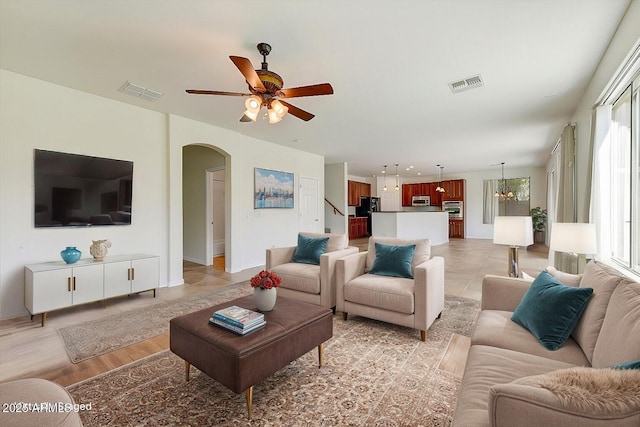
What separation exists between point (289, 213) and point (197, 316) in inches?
187

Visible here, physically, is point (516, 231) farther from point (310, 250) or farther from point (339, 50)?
point (339, 50)

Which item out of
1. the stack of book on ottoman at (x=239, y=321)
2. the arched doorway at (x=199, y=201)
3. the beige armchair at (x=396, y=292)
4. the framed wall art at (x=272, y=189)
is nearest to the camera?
the stack of book on ottoman at (x=239, y=321)

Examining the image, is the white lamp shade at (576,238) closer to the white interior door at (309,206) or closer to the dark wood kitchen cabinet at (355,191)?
the white interior door at (309,206)

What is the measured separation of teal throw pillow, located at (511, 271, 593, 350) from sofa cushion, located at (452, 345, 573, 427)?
211 mm

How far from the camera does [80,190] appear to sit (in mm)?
3512

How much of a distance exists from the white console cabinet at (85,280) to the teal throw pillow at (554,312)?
4037 mm

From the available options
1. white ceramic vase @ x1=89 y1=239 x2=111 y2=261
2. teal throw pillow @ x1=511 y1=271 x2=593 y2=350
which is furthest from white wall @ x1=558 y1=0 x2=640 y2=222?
white ceramic vase @ x1=89 y1=239 x2=111 y2=261

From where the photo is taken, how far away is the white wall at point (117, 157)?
10.1ft

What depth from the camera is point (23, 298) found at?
3.12 m

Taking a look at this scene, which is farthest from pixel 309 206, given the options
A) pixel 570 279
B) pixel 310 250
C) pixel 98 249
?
pixel 570 279

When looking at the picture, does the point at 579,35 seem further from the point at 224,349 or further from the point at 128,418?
the point at 128,418

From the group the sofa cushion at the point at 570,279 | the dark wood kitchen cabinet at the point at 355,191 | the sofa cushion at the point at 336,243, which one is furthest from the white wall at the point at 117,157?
the dark wood kitchen cabinet at the point at 355,191

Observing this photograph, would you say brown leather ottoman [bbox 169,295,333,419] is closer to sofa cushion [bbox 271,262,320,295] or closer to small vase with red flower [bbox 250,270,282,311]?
small vase with red flower [bbox 250,270,282,311]

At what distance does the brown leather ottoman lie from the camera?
1.54m
